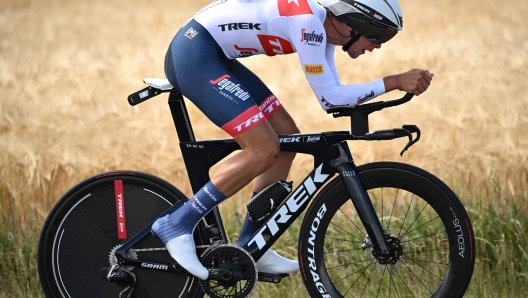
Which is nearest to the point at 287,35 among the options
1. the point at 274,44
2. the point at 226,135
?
the point at 274,44

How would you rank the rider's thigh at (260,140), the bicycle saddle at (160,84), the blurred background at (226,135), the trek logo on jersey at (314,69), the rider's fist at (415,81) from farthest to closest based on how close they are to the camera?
the blurred background at (226,135) → the bicycle saddle at (160,84) → the rider's thigh at (260,140) → the trek logo on jersey at (314,69) → the rider's fist at (415,81)

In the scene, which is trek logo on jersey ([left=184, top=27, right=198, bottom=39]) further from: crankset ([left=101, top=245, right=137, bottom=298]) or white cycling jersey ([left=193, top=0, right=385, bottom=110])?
crankset ([left=101, top=245, right=137, bottom=298])

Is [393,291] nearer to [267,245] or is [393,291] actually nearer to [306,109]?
[267,245]

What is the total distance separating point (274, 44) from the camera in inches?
175

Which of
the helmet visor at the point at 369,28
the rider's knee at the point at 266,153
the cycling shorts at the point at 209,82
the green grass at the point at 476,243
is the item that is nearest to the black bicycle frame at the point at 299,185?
the rider's knee at the point at 266,153

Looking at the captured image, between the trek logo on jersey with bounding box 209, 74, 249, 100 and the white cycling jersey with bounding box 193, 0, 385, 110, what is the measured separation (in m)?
0.23

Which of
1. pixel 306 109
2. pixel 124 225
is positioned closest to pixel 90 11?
pixel 306 109

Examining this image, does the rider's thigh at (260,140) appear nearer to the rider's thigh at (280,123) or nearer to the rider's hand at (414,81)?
the rider's thigh at (280,123)

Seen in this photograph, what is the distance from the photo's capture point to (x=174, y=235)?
456 cm

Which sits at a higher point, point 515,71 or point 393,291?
point 515,71

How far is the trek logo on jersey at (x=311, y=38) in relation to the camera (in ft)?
13.7

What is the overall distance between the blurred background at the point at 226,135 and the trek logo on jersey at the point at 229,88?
66.0 inches

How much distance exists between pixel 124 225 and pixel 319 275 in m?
1.25

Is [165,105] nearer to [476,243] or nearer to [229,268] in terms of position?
[476,243]
